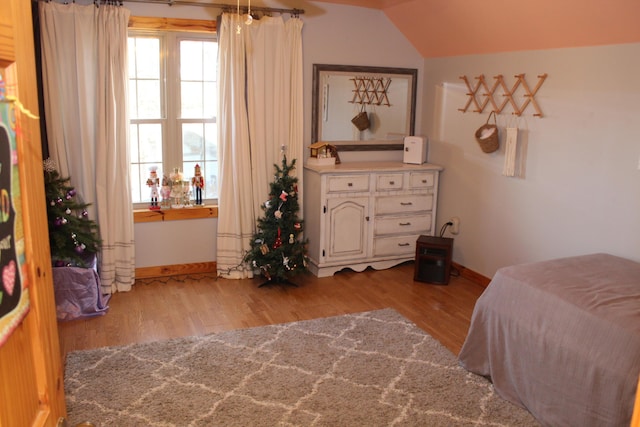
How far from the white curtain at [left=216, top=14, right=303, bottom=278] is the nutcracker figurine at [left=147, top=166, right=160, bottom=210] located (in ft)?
1.73

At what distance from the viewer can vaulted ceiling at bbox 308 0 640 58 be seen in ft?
10.5

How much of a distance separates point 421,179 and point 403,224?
1.44ft

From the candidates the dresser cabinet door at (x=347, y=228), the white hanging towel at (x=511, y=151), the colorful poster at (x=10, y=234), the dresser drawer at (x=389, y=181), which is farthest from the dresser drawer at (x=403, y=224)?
the colorful poster at (x=10, y=234)

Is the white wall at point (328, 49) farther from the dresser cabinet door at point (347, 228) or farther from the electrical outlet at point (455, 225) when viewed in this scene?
the electrical outlet at point (455, 225)

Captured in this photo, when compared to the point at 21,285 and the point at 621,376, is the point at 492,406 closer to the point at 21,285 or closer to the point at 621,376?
the point at 621,376

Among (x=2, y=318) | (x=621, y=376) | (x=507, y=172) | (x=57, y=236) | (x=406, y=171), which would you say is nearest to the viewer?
(x=2, y=318)

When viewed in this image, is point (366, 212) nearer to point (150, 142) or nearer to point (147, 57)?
point (150, 142)

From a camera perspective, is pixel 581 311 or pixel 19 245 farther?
pixel 581 311

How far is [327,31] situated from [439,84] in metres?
1.13

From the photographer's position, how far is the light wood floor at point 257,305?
3523mm

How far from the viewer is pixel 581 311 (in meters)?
2.53

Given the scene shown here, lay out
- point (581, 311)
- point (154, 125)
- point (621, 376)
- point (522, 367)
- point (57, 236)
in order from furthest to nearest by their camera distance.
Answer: point (154, 125) < point (57, 236) < point (522, 367) < point (581, 311) < point (621, 376)

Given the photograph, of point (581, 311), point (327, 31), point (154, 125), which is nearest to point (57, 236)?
point (154, 125)

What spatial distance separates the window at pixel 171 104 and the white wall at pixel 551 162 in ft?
6.80
